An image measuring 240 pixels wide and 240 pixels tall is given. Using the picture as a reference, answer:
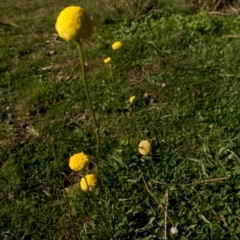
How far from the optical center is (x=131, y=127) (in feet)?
10.9

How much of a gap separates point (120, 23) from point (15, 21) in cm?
154

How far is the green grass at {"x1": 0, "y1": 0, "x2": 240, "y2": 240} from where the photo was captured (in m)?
2.57

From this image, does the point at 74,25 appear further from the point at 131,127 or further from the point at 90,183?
the point at 131,127

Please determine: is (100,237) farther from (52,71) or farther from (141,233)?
(52,71)

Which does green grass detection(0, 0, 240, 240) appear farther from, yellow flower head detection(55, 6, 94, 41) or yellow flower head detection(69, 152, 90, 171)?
yellow flower head detection(55, 6, 94, 41)

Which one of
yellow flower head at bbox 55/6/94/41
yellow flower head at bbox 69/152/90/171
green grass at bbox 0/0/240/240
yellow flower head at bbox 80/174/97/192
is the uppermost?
yellow flower head at bbox 55/6/94/41

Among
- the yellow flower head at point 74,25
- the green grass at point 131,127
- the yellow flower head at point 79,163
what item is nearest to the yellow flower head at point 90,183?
the yellow flower head at point 79,163

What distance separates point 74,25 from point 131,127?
177cm

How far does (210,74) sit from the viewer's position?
382 centimetres

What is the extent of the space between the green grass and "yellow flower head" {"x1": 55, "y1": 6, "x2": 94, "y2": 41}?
1.26 metres

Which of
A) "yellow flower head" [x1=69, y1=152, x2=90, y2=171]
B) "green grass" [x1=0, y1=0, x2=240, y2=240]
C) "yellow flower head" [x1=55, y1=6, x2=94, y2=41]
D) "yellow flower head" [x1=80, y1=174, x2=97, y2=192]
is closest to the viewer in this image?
"yellow flower head" [x1=55, y1=6, x2=94, y2=41]

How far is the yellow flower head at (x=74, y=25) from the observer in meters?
1.62

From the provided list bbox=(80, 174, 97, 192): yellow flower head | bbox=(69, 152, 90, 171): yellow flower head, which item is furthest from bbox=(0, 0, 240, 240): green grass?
bbox=(69, 152, 90, 171): yellow flower head

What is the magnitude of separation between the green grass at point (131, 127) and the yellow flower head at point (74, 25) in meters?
1.26
